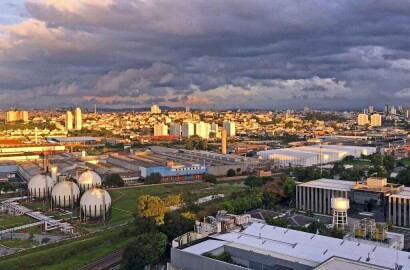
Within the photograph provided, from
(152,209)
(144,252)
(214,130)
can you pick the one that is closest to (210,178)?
(152,209)

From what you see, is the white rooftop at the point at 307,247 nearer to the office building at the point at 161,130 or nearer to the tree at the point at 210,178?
the tree at the point at 210,178

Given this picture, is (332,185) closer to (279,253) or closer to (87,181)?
(279,253)

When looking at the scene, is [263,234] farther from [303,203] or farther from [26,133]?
[26,133]

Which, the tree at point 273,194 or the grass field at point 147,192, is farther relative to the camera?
the grass field at point 147,192

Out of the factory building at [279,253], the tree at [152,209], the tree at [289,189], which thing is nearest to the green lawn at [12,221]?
the tree at [152,209]

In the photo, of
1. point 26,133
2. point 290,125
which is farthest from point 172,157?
point 290,125

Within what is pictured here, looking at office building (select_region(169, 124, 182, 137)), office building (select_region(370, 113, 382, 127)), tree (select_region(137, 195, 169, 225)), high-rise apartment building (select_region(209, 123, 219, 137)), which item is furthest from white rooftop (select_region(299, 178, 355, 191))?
office building (select_region(370, 113, 382, 127))

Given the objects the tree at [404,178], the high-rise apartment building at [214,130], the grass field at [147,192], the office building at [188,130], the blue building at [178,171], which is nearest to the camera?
the grass field at [147,192]
